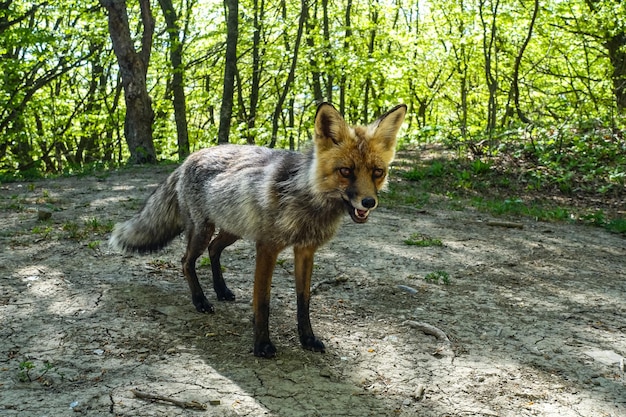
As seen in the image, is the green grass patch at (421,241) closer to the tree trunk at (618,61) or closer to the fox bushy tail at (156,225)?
the fox bushy tail at (156,225)

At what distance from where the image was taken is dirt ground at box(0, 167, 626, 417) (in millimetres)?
3551

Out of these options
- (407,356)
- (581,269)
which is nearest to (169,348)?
(407,356)

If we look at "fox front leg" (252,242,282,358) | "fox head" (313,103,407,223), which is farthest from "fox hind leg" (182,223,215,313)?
"fox head" (313,103,407,223)

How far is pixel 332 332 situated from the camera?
185 inches

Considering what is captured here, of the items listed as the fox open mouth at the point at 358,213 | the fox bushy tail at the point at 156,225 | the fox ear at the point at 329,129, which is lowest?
the fox bushy tail at the point at 156,225

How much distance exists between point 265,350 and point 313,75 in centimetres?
1944

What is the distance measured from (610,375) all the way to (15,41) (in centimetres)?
1558

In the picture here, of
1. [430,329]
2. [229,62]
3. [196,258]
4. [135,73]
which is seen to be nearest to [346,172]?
[430,329]

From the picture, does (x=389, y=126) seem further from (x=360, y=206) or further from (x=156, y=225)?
(x=156, y=225)

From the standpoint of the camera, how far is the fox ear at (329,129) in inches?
155

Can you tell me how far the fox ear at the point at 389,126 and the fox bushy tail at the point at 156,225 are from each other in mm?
2237

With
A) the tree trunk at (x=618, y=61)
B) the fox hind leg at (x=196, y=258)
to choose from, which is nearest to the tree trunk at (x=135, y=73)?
the fox hind leg at (x=196, y=258)

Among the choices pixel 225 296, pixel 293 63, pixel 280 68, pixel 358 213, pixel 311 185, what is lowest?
pixel 225 296

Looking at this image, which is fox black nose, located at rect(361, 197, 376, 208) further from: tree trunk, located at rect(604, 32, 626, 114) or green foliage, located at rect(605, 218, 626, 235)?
tree trunk, located at rect(604, 32, 626, 114)
